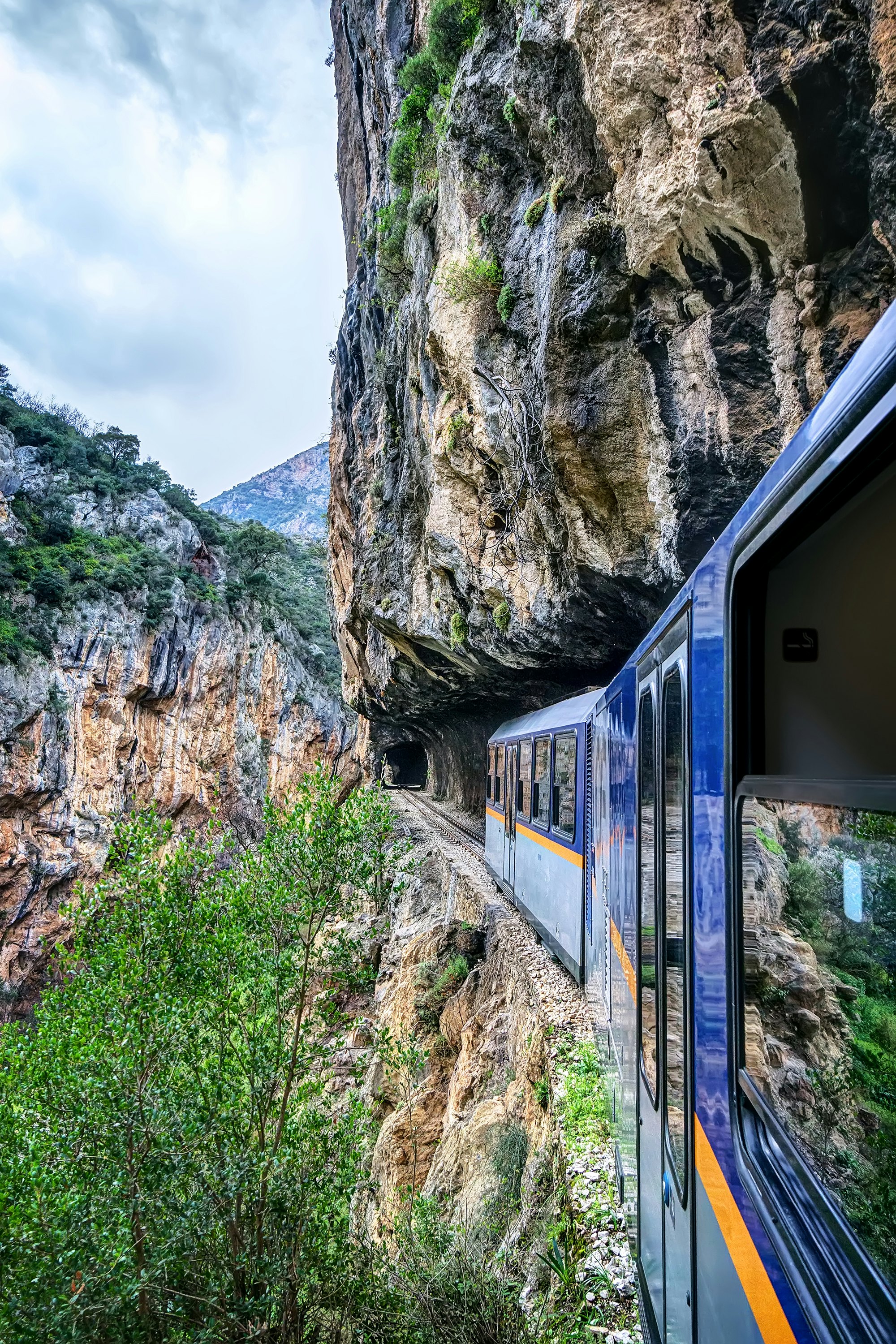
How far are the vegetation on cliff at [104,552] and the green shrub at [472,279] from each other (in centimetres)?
2435

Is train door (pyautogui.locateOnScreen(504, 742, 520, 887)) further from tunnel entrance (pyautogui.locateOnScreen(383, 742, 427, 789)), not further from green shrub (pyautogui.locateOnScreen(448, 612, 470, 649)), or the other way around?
tunnel entrance (pyautogui.locateOnScreen(383, 742, 427, 789))

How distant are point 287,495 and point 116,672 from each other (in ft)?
427

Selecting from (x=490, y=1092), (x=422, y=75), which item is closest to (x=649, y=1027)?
(x=490, y=1092)

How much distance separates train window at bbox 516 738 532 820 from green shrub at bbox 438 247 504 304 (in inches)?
238

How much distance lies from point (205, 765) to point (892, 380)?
34.9 meters

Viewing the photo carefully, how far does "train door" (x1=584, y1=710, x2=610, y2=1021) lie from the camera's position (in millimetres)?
4346

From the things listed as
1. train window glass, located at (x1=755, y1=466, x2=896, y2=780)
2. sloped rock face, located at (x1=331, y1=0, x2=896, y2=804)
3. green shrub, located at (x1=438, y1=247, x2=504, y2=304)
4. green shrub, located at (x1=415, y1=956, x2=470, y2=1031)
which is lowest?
green shrub, located at (x1=415, y1=956, x2=470, y2=1031)

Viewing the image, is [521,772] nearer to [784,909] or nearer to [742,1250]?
[742,1250]

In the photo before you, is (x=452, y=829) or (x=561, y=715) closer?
(x=561, y=715)

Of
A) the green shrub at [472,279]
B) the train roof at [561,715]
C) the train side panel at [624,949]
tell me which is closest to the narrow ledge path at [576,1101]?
the train side panel at [624,949]

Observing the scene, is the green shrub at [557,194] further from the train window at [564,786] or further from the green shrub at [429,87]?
Result: the train window at [564,786]

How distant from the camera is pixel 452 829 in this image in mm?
19109

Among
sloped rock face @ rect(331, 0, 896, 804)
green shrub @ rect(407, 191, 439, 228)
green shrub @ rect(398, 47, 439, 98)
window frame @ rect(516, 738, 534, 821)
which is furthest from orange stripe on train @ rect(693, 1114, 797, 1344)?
green shrub @ rect(398, 47, 439, 98)

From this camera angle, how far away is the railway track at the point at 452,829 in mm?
16109
